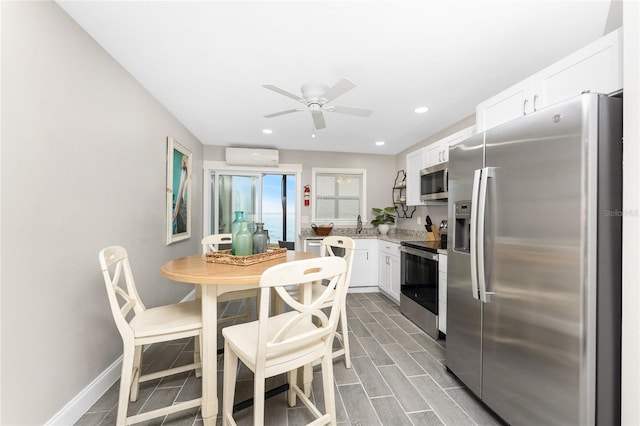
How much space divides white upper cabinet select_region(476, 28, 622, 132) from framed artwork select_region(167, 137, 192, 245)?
3149mm

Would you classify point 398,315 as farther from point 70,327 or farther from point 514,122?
point 70,327

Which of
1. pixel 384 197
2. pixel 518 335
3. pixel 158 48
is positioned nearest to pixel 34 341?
pixel 158 48

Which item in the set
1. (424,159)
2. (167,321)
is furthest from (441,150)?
(167,321)

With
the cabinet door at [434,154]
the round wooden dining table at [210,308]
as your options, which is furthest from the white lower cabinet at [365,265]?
the round wooden dining table at [210,308]

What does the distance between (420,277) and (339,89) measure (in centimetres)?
216

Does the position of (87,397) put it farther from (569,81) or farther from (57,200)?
(569,81)

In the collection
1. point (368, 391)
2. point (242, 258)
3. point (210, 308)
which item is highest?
point (242, 258)

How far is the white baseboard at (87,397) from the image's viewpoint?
57.8 inches

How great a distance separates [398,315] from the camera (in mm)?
3291

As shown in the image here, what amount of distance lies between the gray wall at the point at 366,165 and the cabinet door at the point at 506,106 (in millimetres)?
2864

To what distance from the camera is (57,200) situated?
1476mm

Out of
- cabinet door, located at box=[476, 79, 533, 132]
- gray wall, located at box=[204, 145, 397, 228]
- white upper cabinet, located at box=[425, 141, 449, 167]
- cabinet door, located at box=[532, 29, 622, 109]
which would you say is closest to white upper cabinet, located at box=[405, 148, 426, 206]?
white upper cabinet, located at box=[425, 141, 449, 167]

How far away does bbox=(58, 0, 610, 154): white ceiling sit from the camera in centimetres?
150

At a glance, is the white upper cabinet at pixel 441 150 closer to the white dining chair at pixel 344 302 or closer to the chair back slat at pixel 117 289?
the white dining chair at pixel 344 302
